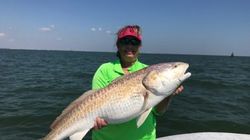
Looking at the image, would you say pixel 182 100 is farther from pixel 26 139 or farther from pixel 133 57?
pixel 133 57

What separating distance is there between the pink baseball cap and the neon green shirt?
0.38 meters

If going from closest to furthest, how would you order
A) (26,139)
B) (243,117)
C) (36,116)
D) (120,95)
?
1. (120,95)
2. (26,139)
3. (36,116)
4. (243,117)

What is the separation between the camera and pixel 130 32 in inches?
186

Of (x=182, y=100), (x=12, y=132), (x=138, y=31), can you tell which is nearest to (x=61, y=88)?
(x=182, y=100)

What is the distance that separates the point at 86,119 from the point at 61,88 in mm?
19774

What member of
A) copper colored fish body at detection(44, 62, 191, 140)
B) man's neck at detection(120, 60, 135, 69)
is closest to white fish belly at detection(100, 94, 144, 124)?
copper colored fish body at detection(44, 62, 191, 140)

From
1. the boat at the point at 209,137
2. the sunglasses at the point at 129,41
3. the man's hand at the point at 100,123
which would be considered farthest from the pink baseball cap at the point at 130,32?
the boat at the point at 209,137

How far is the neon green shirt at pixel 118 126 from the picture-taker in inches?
182

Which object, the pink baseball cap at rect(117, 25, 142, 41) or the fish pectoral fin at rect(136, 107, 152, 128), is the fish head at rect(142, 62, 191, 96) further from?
the pink baseball cap at rect(117, 25, 142, 41)

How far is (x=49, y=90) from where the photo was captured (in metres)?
22.8

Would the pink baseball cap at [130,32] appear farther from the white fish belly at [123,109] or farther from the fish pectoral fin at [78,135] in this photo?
the fish pectoral fin at [78,135]

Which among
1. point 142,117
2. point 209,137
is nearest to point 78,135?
point 142,117

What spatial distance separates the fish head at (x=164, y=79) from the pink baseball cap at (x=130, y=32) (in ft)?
2.32

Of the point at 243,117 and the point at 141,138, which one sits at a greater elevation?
the point at 141,138
